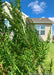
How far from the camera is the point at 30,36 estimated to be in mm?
963

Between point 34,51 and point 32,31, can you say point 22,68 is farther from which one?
point 32,31

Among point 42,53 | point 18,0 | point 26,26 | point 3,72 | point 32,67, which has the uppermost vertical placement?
point 18,0

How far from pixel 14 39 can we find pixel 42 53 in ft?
1.32

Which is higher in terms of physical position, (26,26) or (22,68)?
(26,26)

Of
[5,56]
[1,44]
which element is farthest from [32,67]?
[1,44]

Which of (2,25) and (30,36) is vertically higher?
(2,25)

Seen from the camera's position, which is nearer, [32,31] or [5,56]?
[5,56]

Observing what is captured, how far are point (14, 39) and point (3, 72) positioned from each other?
384 mm

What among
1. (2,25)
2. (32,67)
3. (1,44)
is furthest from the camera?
(2,25)

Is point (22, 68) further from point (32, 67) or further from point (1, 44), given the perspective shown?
point (1, 44)

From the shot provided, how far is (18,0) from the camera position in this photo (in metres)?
0.92

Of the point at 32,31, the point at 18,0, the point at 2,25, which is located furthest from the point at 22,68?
the point at 18,0

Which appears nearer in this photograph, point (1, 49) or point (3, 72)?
point (1, 49)

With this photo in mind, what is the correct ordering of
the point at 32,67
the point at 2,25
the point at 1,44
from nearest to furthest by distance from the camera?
the point at 32,67 < the point at 1,44 < the point at 2,25
